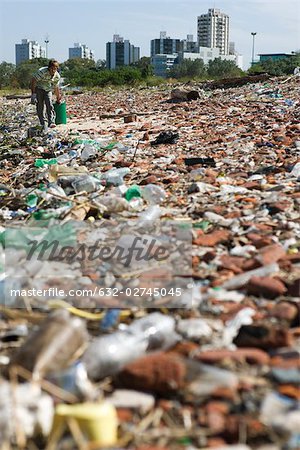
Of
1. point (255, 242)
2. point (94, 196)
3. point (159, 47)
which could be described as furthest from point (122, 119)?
point (159, 47)

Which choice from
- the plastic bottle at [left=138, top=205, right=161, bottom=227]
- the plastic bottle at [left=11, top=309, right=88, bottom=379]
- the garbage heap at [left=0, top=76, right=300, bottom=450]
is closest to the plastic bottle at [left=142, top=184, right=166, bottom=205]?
the garbage heap at [left=0, top=76, right=300, bottom=450]

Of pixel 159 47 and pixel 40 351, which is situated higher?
pixel 159 47

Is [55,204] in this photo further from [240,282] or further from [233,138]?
[233,138]

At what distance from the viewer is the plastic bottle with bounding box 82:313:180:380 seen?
188 centimetres

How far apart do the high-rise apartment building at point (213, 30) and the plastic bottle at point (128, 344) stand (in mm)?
119958

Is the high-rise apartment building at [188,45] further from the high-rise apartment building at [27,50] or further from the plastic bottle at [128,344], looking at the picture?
the plastic bottle at [128,344]

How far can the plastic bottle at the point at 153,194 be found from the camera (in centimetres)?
412

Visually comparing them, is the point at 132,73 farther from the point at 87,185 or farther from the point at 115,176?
the point at 87,185

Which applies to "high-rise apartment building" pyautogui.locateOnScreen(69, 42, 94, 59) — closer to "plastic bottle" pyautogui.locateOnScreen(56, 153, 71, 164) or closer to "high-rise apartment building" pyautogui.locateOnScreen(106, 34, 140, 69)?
"high-rise apartment building" pyautogui.locateOnScreen(106, 34, 140, 69)

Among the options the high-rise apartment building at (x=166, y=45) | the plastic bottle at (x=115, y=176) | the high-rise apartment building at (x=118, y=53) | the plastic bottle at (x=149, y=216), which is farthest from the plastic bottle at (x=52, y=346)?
the high-rise apartment building at (x=166, y=45)

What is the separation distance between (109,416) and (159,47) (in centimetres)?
11666

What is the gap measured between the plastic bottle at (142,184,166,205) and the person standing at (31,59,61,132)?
470cm

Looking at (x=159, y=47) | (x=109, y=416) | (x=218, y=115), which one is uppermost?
(x=159, y=47)

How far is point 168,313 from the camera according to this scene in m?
2.30
